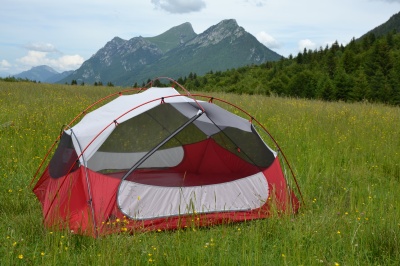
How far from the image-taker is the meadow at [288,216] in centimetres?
302

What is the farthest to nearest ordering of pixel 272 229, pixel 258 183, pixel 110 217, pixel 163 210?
1. pixel 258 183
2. pixel 163 210
3. pixel 110 217
4. pixel 272 229

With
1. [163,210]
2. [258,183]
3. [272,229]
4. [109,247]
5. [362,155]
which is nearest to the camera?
[109,247]

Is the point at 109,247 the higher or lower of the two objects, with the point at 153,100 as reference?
lower

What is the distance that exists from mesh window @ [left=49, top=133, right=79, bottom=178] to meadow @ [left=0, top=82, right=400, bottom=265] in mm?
469

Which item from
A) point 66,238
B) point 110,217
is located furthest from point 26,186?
point 66,238

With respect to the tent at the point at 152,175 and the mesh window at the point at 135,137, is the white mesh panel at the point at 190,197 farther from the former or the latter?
the mesh window at the point at 135,137

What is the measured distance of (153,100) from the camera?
4.42 m

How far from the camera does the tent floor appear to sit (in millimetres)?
5016

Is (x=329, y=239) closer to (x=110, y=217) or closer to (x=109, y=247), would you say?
(x=109, y=247)

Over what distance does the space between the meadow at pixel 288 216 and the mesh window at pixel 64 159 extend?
0.47 m

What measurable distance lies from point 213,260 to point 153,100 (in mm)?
2075

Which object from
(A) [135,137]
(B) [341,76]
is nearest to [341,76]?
(B) [341,76]

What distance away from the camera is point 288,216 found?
3949 millimetres

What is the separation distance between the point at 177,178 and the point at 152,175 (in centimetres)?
36
